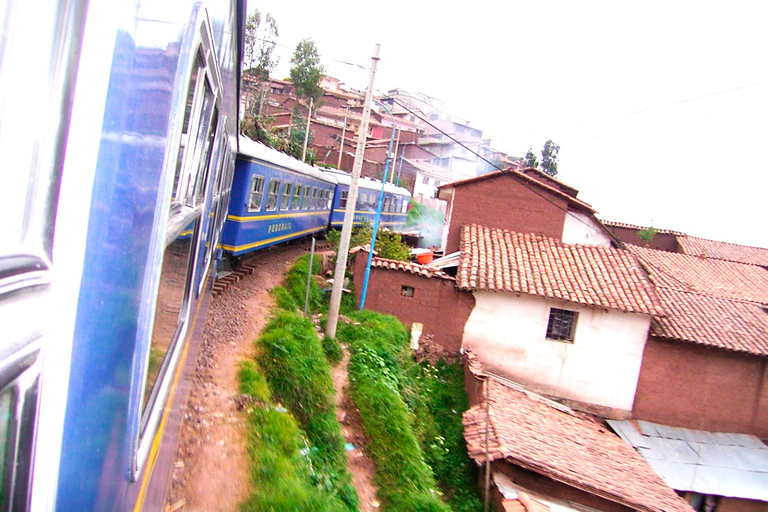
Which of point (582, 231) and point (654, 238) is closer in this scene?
point (582, 231)

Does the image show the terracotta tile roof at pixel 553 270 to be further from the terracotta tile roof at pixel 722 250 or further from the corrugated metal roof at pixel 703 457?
the terracotta tile roof at pixel 722 250

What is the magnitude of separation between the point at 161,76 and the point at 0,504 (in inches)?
34.5

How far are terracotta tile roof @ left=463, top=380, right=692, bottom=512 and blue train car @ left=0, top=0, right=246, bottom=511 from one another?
8.23m

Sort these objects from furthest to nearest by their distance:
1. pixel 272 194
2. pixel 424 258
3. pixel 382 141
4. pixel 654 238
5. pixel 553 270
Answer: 1. pixel 382 141
2. pixel 654 238
3. pixel 424 258
4. pixel 553 270
5. pixel 272 194

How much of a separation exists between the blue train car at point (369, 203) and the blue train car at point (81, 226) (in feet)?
50.6

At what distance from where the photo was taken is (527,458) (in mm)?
8695

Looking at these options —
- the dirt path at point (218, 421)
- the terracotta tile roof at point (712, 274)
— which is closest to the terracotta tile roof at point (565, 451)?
the dirt path at point (218, 421)

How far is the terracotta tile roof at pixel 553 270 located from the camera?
13.2 m

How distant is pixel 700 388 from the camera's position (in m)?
14.0

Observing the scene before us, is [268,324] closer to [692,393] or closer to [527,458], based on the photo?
[527,458]

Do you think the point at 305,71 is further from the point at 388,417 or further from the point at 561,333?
the point at 388,417

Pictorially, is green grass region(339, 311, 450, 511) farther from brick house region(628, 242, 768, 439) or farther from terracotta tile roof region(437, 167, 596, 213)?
brick house region(628, 242, 768, 439)

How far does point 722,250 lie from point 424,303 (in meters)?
24.2

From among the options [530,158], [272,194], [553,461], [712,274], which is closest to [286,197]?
[272,194]
